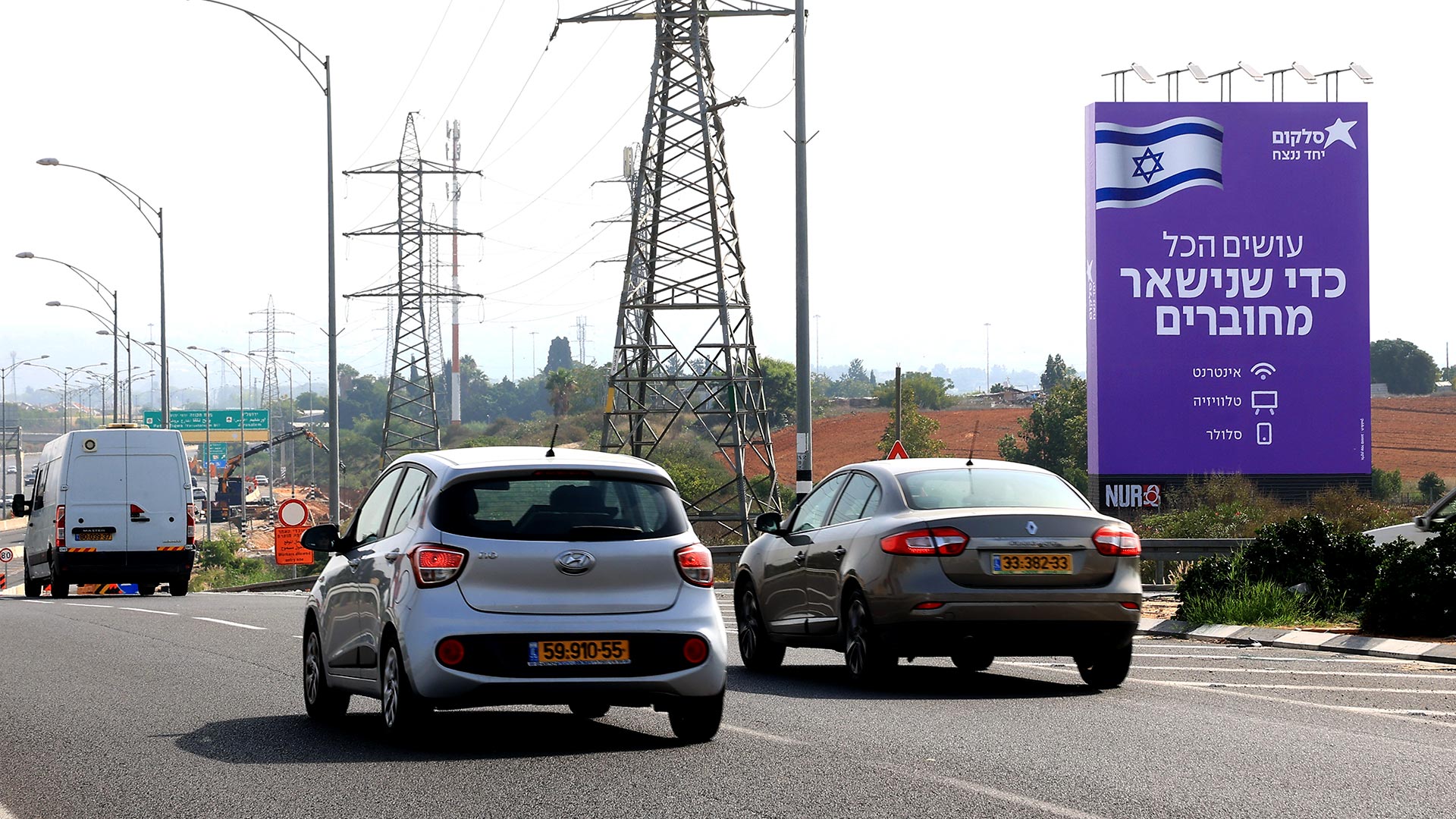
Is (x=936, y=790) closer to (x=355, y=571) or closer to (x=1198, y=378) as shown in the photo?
(x=355, y=571)

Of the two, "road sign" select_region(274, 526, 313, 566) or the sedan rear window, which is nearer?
the sedan rear window

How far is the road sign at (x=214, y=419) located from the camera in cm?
11906

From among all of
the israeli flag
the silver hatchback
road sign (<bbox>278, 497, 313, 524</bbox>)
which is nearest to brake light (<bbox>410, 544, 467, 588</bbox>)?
the silver hatchback

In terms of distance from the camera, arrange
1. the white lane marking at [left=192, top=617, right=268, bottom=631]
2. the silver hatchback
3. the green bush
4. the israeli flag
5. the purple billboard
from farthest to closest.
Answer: the israeli flag
the purple billboard
the white lane marking at [left=192, top=617, right=268, bottom=631]
the green bush
the silver hatchback

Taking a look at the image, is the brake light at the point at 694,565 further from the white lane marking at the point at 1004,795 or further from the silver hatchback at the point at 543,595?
the white lane marking at the point at 1004,795

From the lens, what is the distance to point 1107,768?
347 inches

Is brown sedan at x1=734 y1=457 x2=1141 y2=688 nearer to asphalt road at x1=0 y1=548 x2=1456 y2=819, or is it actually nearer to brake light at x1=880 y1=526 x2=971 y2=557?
brake light at x1=880 y1=526 x2=971 y2=557

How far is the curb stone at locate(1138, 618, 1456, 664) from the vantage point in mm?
14977

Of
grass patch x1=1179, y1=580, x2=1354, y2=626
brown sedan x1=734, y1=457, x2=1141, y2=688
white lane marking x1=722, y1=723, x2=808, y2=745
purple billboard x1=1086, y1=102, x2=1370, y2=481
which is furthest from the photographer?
purple billboard x1=1086, y1=102, x2=1370, y2=481

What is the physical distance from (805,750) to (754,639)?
5.02 m

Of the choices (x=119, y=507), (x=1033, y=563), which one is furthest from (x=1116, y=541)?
(x=119, y=507)

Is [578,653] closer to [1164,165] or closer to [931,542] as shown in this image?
[931,542]

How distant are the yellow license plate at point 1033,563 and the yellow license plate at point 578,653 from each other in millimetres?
3532

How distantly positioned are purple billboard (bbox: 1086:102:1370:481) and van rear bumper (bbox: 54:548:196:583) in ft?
69.4
